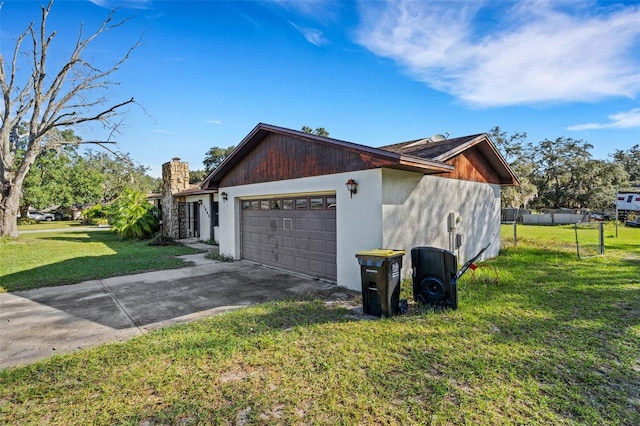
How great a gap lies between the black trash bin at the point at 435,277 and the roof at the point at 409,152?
68.0 inches

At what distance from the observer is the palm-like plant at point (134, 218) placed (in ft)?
55.4

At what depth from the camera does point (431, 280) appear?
18.0 ft

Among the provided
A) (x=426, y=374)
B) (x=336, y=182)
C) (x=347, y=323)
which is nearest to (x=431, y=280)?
(x=347, y=323)

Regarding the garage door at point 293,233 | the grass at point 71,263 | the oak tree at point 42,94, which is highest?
the oak tree at point 42,94

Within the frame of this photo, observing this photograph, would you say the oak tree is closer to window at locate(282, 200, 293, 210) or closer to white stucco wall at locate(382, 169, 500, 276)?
window at locate(282, 200, 293, 210)

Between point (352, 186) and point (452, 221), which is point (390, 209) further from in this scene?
point (452, 221)

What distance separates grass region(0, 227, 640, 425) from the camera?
9.16 ft

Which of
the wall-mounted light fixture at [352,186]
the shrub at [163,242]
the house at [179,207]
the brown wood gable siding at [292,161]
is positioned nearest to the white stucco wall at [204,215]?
the house at [179,207]

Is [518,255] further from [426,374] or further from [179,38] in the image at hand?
[179,38]

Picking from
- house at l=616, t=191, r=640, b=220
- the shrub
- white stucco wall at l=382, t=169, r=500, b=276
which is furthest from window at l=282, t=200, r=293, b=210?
house at l=616, t=191, r=640, b=220

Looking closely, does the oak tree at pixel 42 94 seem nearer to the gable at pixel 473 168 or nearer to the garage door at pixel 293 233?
the garage door at pixel 293 233

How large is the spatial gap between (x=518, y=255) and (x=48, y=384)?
11999mm

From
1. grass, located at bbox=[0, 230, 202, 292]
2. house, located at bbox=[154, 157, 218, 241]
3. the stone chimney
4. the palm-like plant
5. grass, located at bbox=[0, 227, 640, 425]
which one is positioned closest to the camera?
grass, located at bbox=[0, 227, 640, 425]

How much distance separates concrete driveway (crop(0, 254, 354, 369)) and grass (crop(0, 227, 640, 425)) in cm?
59
